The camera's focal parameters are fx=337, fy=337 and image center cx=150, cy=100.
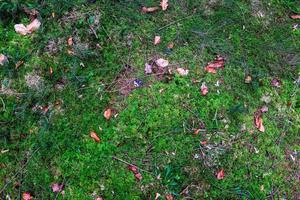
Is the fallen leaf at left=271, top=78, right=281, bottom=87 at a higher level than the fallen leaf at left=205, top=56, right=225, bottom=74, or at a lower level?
lower

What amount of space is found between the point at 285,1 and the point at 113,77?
2.45m

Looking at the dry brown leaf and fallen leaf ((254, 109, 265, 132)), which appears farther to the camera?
the dry brown leaf

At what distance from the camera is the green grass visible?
3225 millimetres

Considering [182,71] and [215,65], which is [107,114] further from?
[215,65]

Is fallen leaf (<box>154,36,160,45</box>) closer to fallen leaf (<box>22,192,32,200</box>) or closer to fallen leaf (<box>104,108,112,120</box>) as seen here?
fallen leaf (<box>104,108,112,120</box>)

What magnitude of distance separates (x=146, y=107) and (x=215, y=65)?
0.95m

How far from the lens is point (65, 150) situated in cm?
325

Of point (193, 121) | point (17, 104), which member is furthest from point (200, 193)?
point (17, 104)

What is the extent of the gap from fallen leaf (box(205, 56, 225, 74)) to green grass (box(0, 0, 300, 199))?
6cm

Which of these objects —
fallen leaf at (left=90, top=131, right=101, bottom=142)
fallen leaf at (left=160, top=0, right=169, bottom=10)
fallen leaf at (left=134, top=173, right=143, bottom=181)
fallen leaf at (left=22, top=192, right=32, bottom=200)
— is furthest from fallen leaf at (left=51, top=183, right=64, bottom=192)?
fallen leaf at (left=160, top=0, right=169, bottom=10)

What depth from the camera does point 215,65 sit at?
12.4 ft

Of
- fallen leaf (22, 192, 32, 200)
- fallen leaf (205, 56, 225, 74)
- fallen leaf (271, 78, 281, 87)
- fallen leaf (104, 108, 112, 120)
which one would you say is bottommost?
fallen leaf (22, 192, 32, 200)

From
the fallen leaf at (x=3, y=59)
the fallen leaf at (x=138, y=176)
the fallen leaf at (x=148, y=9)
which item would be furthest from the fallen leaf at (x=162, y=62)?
the fallen leaf at (x=3, y=59)

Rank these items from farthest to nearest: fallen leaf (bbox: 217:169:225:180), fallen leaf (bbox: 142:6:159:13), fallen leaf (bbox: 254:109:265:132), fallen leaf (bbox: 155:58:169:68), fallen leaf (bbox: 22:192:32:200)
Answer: fallen leaf (bbox: 142:6:159:13) < fallen leaf (bbox: 155:58:169:68) < fallen leaf (bbox: 254:109:265:132) < fallen leaf (bbox: 217:169:225:180) < fallen leaf (bbox: 22:192:32:200)
